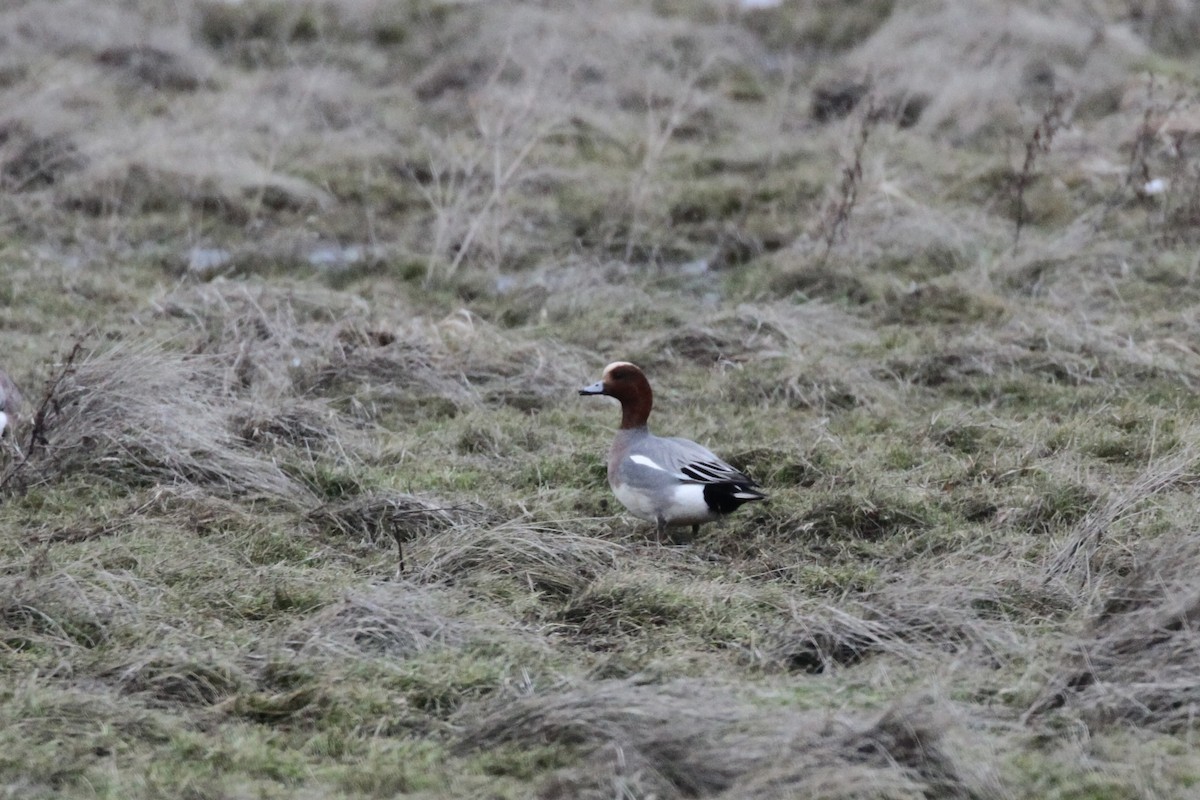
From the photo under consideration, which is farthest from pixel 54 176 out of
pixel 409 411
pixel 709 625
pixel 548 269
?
pixel 709 625

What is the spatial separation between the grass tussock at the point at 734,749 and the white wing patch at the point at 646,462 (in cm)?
164

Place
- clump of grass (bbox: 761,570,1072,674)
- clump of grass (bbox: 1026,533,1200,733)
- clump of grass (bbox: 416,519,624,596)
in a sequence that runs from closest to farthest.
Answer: clump of grass (bbox: 1026,533,1200,733) → clump of grass (bbox: 761,570,1072,674) → clump of grass (bbox: 416,519,624,596)

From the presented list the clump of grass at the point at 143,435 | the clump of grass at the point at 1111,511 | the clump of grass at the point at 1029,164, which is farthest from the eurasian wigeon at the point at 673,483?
the clump of grass at the point at 1029,164

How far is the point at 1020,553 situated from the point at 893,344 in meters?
2.61

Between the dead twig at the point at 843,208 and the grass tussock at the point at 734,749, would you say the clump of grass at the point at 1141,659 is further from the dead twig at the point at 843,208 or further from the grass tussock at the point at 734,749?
the dead twig at the point at 843,208

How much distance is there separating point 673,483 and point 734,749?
1.81 metres

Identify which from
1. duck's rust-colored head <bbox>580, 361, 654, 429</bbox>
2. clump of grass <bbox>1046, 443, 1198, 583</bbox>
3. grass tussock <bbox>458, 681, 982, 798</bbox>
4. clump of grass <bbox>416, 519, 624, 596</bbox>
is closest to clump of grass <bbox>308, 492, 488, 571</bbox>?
clump of grass <bbox>416, 519, 624, 596</bbox>

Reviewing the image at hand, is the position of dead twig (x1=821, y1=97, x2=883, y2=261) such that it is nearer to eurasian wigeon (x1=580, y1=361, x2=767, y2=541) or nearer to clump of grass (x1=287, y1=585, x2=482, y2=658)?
eurasian wigeon (x1=580, y1=361, x2=767, y2=541)

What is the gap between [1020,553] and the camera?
4.70m

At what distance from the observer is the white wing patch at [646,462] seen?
5.06 m

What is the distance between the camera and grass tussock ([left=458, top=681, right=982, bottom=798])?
124 inches

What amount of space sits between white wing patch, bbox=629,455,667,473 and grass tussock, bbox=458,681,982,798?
164 cm

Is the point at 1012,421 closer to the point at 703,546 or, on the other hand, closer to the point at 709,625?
the point at 703,546

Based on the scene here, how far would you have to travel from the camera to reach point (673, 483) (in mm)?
5004
